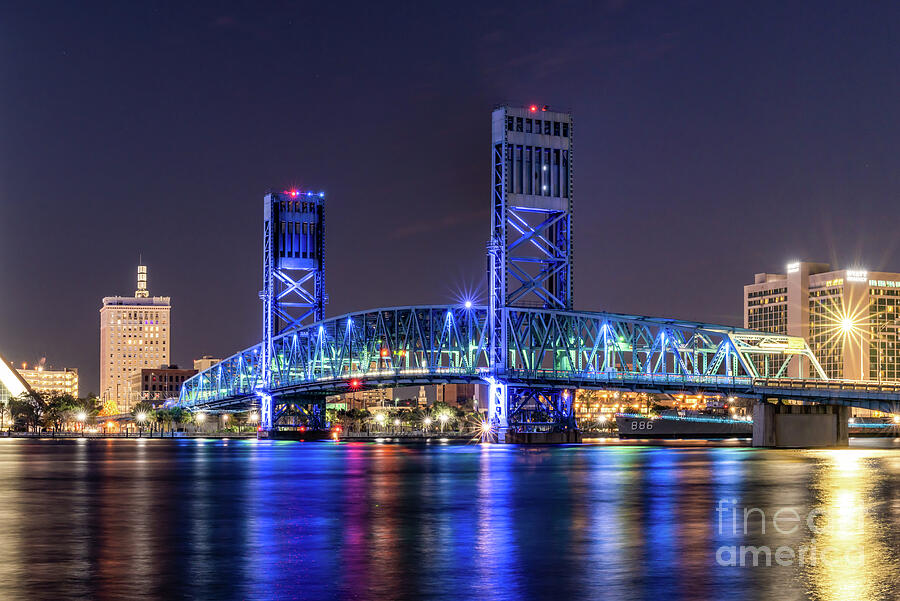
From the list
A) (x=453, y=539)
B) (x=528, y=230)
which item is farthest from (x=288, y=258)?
(x=453, y=539)

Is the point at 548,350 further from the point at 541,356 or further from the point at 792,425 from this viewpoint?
the point at 792,425

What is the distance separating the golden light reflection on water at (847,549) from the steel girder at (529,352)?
2721 inches

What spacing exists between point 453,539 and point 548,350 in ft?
347

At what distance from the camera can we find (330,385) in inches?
6560

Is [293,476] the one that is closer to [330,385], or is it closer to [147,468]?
[147,468]

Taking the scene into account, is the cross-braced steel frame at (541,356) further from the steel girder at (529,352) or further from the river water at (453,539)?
the river water at (453,539)

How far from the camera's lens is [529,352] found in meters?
133

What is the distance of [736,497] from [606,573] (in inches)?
834

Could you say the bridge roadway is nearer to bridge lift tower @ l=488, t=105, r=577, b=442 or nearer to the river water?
bridge lift tower @ l=488, t=105, r=577, b=442

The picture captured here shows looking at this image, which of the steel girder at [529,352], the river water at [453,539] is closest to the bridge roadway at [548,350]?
the steel girder at [529,352]

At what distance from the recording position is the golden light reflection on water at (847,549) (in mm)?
21875

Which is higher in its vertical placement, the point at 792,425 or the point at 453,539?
the point at 792,425

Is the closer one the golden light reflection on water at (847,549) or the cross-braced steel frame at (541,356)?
the golden light reflection on water at (847,549)

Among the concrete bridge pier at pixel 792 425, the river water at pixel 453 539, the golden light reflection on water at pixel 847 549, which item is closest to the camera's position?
the golden light reflection on water at pixel 847 549
